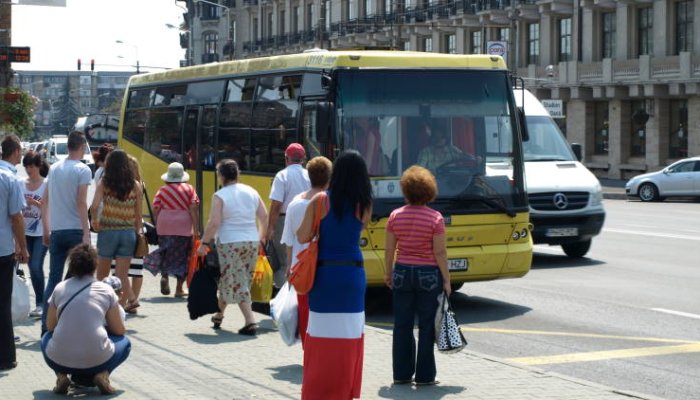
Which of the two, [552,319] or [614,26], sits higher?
[614,26]

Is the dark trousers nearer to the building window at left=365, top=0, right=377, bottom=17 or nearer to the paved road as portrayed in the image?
the paved road

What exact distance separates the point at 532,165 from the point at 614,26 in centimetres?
3962

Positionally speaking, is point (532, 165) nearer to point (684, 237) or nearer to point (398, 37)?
point (684, 237)

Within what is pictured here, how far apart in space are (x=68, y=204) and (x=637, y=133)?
1906 inches

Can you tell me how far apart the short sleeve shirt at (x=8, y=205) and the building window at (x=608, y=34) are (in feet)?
168

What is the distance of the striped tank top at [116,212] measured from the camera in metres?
12.3

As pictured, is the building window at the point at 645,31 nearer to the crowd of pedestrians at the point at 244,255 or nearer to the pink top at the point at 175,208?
the pink top at the point at 175,208

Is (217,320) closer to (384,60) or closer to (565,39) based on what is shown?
(384,60)

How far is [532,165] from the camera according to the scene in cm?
2095

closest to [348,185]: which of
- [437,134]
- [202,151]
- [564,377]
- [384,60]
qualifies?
[564,377]

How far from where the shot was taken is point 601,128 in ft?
201

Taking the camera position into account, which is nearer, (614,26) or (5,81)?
(614,26)

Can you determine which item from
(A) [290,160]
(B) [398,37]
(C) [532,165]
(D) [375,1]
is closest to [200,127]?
(C) [532,165]

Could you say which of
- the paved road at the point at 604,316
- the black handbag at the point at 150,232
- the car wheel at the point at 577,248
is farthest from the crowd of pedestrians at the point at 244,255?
the car wheel at the point at 577,248
